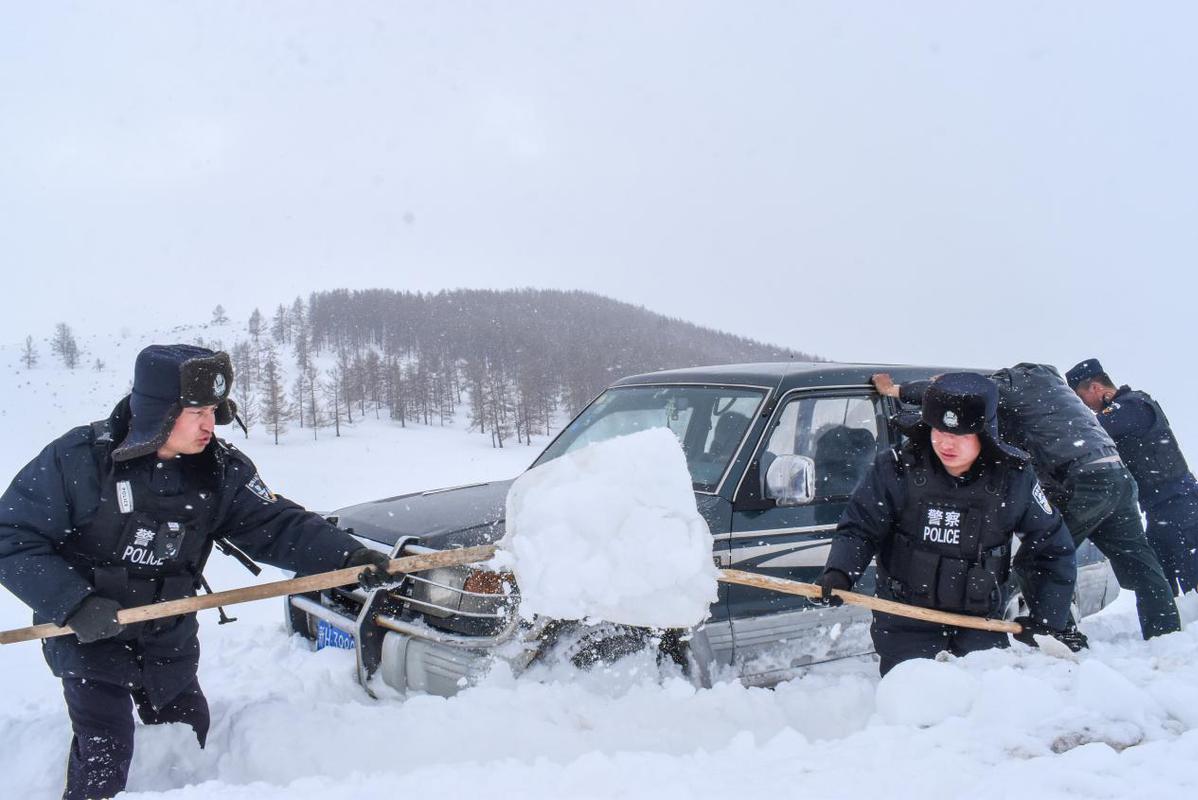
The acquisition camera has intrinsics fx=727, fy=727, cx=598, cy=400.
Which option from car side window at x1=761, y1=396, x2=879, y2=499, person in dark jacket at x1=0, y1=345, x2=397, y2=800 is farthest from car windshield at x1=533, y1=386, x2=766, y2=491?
person in dark jacket at x1=0, y1=345, x2=397, y2=800

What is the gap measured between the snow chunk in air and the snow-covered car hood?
0.82 meters

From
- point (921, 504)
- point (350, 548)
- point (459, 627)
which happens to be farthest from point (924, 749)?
point (350, 548)

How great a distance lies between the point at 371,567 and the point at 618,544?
104 centimetres

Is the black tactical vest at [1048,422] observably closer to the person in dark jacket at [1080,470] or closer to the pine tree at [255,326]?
the person in dark jacket at [1080,470]

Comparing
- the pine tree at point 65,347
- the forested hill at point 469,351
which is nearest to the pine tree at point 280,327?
the forested hill at point 469,351

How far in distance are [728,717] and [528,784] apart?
1260 millimetres

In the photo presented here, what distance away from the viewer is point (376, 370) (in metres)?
66.4

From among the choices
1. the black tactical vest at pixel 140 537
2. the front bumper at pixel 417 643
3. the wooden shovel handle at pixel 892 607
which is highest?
the black tactical vest at pixel 140 537

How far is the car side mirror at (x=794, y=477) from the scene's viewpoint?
3.28m

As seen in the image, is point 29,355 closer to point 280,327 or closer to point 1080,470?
point 280,327

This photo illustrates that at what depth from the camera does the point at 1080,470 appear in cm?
404

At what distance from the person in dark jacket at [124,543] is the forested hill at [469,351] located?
3345 cm

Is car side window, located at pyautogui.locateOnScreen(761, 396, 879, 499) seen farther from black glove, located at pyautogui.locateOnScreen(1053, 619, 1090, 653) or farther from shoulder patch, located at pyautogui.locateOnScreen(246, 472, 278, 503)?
shoulder patch, located at pyautogui.locateOnScreen(246, 472, 278, 503)

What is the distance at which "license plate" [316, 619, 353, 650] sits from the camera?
3.50 metres
